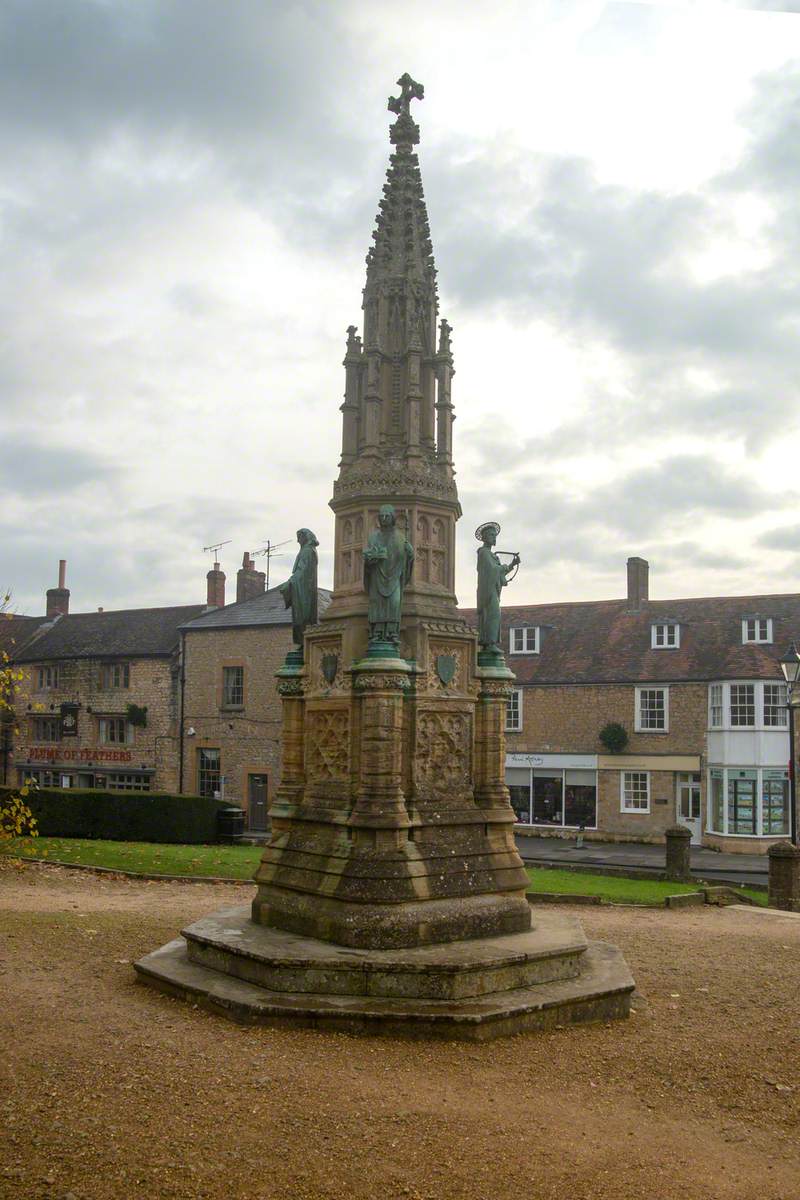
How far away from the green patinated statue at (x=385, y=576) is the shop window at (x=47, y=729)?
103 feet

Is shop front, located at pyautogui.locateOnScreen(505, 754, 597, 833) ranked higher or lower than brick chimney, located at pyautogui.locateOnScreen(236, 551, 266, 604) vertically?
lower

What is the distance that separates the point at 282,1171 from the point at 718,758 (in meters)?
29.5

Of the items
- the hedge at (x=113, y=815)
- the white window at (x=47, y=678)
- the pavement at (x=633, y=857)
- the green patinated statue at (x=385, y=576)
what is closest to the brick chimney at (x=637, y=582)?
the pavement at (x=633, y=857)

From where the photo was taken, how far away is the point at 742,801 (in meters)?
31.7

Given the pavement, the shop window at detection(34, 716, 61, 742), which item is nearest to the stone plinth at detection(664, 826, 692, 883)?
the pavement

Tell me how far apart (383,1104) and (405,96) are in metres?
10.6

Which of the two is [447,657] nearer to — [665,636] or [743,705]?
[743,705]

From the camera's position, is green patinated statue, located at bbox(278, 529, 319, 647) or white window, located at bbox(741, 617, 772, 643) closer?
green patinated statue, located at bbox(278, 529, 319, 647)

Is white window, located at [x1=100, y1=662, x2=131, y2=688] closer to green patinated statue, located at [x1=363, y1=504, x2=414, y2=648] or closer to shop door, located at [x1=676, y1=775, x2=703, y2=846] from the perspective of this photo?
shop door, located at [x1=676, y1=775, x2=703, y2=846]

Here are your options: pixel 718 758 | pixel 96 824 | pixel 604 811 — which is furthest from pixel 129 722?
pixel 718 758

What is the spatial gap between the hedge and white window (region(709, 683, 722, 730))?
58.2 feet

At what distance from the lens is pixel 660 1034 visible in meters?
8.02

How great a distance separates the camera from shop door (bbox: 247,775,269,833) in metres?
33.2

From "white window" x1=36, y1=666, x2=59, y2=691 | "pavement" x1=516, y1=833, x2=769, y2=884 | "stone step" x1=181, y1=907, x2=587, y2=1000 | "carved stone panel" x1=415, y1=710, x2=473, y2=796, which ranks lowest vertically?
"pavement" x1=516, y1=833, x2=769, y2=884
